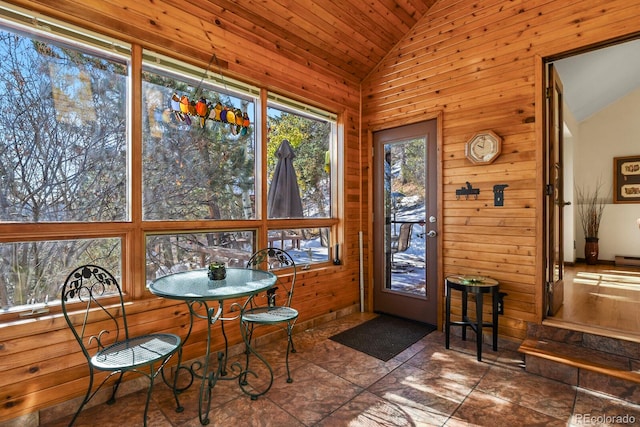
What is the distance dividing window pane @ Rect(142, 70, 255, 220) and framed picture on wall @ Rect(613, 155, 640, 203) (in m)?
6.96

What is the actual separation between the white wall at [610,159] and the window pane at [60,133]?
24.4ft

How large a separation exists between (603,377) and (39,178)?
3919 millimetres

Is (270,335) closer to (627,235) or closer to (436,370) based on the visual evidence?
(436,370)

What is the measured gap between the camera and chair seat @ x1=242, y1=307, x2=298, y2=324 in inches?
89.3

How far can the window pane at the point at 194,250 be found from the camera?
244cm

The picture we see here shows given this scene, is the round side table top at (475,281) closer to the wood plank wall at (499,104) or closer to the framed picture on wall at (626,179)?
the wood plank wall at (499,104)

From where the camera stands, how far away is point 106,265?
2.21 m

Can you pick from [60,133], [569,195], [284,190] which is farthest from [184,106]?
[569,195]

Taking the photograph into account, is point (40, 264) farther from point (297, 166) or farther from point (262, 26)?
point (262, 26)

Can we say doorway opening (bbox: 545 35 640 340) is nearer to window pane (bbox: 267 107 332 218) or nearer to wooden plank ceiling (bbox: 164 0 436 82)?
wooden plank ceiling (bbox: 164 0 436 82)

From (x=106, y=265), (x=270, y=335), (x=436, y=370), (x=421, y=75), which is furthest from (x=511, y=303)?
(x=106, y=265)

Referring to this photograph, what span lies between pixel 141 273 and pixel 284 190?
4.94 ft

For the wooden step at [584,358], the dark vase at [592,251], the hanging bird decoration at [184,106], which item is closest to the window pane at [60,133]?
the hanging bird decoration at [184,106]

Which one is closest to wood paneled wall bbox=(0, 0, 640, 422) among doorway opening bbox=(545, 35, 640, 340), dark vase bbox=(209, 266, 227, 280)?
dark vase bbox=(209, 266, 227, 280)
